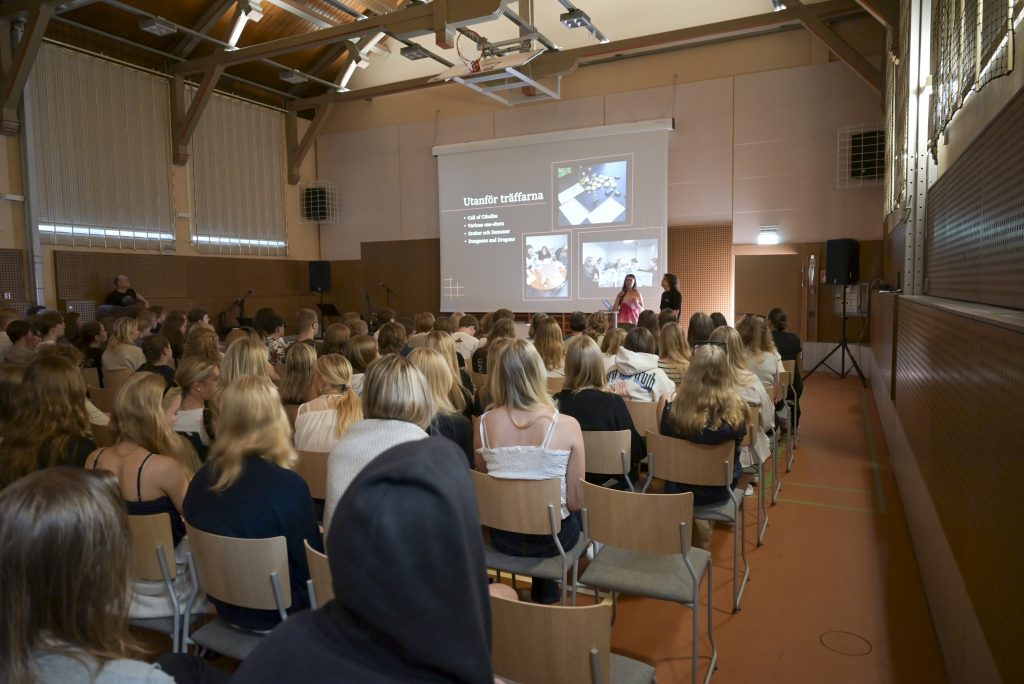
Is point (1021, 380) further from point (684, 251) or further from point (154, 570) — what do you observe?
point (684, 251)

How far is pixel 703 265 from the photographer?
11000 millimetres

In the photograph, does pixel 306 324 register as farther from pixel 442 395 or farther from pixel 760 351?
pixel 760 351

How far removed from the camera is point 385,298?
556 inches

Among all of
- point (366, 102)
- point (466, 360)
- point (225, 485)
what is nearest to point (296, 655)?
point (225, 485)

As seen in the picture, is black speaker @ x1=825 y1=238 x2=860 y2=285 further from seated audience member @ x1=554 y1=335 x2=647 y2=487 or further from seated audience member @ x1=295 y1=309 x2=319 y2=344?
seated audience member @ x1=295 y1=309 x2=319 y2=344

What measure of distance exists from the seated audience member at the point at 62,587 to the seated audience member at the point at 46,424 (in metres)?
1.92

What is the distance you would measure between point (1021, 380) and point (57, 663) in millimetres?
2039

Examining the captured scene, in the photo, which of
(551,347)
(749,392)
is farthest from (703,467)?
(551,347)

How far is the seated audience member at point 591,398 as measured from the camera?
11.1ft

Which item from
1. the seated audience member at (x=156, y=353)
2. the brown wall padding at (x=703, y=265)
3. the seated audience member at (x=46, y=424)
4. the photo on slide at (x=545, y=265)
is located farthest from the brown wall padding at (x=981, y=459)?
the photo on slide at (x=545, y=265)

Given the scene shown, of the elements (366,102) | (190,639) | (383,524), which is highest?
(366,102)

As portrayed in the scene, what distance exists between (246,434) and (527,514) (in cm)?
112

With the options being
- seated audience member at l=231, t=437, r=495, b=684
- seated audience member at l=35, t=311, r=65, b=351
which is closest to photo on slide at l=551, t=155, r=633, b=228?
seated audience member at l=35, t=311, r=65, b=351

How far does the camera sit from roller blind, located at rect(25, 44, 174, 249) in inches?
388
